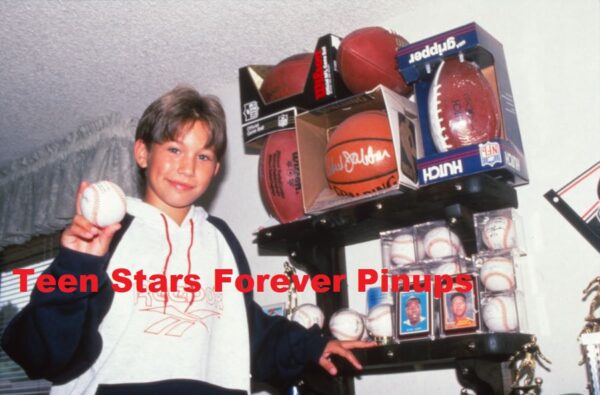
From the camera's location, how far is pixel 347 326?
5.93 ft

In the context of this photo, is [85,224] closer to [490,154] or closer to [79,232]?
[79,232]

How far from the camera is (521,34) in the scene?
6.54ft

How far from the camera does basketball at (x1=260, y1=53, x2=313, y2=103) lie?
6.81 ft

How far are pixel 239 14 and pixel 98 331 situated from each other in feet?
4.23

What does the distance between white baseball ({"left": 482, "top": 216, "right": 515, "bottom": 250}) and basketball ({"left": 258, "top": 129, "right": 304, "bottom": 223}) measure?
593mm

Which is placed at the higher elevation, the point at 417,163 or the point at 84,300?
the point at 417,163

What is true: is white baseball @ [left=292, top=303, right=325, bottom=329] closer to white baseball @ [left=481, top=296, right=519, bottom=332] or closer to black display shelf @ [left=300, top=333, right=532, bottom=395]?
black display shelf @ [left=300, top=333, right=532, bottom=395]

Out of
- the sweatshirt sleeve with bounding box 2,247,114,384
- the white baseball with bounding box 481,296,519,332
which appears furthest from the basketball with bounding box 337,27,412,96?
the sweatshirt sleeve with bounding box 2,247,114,384

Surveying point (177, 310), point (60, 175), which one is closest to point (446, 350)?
point (177, 310)

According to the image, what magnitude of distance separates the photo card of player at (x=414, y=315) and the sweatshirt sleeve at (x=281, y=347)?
22 centimetres

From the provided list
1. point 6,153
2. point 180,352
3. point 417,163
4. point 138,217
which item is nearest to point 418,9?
point 417,163

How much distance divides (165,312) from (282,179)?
1.95ft

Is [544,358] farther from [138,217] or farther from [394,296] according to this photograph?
[138,217]
